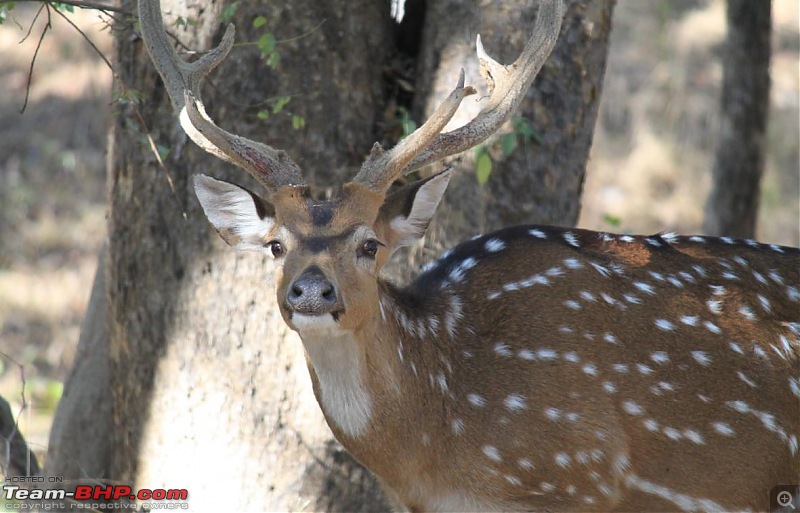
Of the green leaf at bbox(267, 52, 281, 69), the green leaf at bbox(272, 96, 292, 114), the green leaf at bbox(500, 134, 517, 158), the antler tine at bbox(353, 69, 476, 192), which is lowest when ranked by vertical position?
the antler tine at bbox(353, 69, 476, 192)

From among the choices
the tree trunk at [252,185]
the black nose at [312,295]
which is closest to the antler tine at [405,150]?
the black nose at [312,295]

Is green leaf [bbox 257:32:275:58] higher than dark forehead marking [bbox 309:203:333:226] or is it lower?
higher

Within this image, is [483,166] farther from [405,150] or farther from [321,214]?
[321,214]

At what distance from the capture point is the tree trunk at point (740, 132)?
8633 millimetres

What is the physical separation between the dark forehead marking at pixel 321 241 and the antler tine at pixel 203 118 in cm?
29

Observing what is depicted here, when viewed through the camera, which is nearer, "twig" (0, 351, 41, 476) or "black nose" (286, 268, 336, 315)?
"black nose" (286, 268, 336, 315)

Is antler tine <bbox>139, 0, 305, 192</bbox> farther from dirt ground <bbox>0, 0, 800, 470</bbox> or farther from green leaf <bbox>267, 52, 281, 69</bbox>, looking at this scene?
dirt ground <bbox>0, 0, 800, 470</bbox>

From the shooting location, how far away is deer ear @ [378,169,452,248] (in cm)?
486

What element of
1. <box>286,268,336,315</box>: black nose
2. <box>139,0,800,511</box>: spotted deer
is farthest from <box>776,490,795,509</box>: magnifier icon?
<box>286,268,336,315</box>: black nose

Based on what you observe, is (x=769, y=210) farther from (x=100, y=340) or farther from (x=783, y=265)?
(x=100, y=340)

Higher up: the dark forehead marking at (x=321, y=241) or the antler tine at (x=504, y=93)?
the antler tine at (x=504, y=93)

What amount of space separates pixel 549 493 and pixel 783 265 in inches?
70.7

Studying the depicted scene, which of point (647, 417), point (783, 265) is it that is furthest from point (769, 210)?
point (647, 417)

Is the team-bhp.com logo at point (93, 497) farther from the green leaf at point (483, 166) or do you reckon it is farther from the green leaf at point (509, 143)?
the green leaf at point (509, 143)
